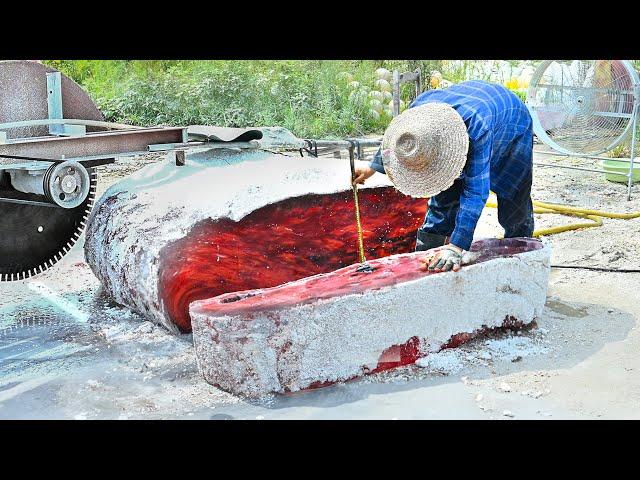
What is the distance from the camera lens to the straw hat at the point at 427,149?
3.94 meters

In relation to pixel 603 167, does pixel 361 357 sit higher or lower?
lower

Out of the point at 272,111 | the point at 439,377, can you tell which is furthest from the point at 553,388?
the point at 272,111

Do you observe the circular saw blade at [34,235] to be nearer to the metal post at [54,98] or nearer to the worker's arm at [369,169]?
the metal post at [54,98]

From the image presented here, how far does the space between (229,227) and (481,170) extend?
1407 millimetres

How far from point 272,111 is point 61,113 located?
624 centimetres

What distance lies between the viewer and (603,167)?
8477mm

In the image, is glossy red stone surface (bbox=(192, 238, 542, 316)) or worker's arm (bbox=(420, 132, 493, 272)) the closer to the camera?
glossy red stone surface (bbox=(192, 238, 542, 316))

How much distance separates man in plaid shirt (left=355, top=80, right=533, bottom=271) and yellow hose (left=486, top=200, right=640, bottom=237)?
1.68 meters

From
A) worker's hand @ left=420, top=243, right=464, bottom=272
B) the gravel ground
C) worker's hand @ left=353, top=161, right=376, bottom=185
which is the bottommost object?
the gravel ground

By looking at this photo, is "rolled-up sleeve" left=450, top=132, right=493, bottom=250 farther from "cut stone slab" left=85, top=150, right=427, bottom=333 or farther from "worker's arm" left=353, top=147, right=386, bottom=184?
"cut stone slab" left=85, top=150, right=427, bottom=333

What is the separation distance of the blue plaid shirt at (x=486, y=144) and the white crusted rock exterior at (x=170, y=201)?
0.59 m

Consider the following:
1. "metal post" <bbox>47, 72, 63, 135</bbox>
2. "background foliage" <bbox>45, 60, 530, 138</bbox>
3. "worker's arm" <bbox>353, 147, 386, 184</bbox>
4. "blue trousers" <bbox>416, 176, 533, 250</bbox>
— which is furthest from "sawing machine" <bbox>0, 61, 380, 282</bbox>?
"background foliage" <bbox>45, 60, 530, 138</bbox>

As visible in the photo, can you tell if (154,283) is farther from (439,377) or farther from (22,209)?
(439,377)

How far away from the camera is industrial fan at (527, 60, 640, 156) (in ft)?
24.1
